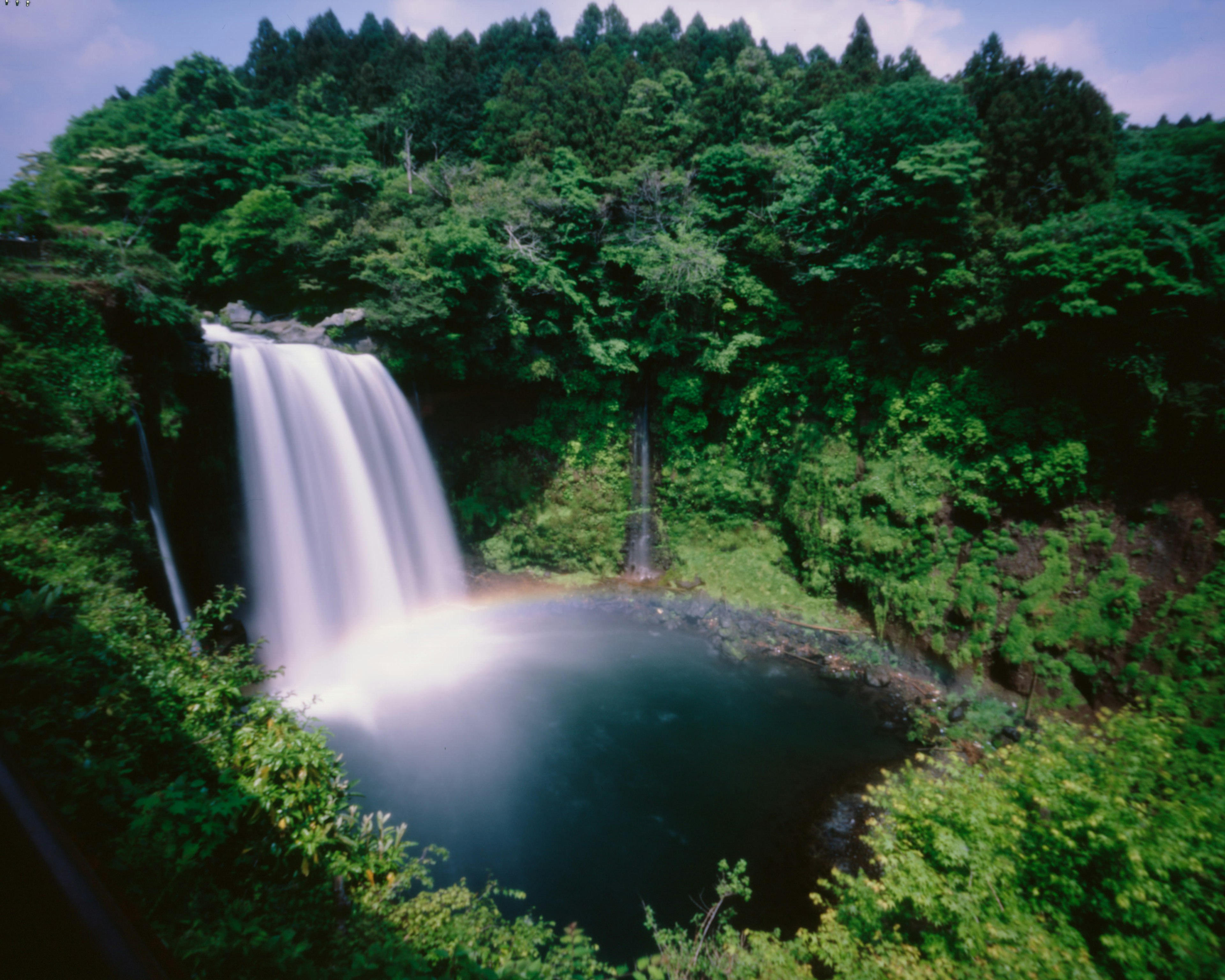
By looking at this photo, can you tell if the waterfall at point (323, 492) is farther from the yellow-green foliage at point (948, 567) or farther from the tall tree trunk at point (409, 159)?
the yellow-green foliage at point (948, 567)

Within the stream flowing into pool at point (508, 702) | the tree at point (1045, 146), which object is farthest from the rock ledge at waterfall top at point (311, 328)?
the tree at point (1045, 146)

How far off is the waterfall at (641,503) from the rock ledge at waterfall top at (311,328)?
27.4ft

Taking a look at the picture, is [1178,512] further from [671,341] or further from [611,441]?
[611,441]

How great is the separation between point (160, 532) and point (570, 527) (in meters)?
9.98

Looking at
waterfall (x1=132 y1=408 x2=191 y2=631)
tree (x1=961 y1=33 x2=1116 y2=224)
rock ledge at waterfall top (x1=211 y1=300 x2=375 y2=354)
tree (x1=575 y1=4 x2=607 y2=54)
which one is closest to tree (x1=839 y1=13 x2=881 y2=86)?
tree (x1=961 y1=33 x2=1116 y2=224)

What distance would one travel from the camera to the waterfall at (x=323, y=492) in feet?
39.2

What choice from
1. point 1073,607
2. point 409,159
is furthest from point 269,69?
point 1073,607

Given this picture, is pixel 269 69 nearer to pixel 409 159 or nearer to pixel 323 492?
pixel 409 159

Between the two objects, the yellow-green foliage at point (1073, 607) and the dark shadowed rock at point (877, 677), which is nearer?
the yellow-green foliage at point (1073, 607)

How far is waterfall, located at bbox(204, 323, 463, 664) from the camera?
1196 cm

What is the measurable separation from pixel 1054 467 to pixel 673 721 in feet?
32.2

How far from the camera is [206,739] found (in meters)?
4.59

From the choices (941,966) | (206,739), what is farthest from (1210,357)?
(206,739)

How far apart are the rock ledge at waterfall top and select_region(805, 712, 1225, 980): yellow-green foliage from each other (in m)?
15.1
